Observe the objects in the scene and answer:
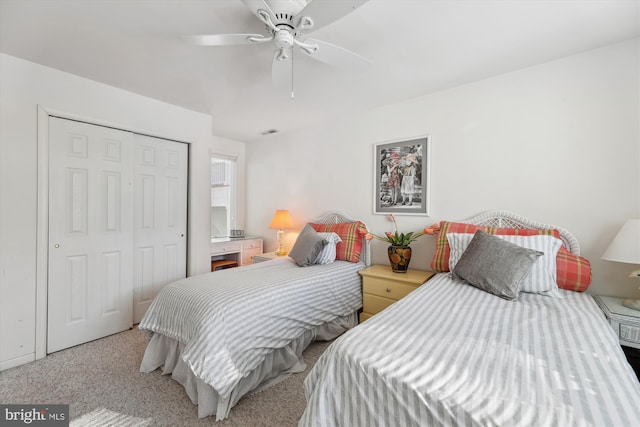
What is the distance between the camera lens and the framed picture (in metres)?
2.81

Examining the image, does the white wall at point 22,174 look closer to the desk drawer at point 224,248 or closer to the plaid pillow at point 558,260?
the desk drawer at point 224,248

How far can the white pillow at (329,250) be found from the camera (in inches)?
109

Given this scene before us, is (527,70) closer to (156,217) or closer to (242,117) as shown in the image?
(242,117)

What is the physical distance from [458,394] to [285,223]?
3171mm

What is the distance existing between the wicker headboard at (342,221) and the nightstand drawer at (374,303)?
44cm

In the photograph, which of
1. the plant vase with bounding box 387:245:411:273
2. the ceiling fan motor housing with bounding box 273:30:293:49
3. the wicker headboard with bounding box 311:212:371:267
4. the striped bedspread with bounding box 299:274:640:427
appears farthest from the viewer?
the wicker headboard with bounding box 311:212:371:267

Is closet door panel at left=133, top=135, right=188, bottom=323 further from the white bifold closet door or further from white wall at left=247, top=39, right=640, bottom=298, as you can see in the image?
white wall at left=247, top=39, right=640, bottom=298

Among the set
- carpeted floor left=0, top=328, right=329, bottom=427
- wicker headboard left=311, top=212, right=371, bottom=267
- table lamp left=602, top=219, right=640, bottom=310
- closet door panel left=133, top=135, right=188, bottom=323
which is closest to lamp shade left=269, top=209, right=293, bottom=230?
wicker headboard left=311, top=212, right=371, bottom=267

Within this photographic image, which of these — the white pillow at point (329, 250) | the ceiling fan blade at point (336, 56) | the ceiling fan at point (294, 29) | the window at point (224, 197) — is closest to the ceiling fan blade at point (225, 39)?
the ceiling fan at point (294, 29)

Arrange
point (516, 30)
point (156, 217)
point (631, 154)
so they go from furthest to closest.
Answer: point (156, 217), point (631, 154), point (516, 30)

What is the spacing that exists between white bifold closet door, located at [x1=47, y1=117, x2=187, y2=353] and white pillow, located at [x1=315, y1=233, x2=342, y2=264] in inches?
68.6

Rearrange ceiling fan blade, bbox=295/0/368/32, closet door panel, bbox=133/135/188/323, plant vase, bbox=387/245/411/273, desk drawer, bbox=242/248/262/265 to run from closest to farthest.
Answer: ceiling fan blade, bbox=295/0/368/32 → plant vase, bbox=387/245/411/273 → closet door panel, bbox=133/135/188/323 → desk drawer, bbox=242/248/262/265

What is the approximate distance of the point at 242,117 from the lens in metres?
3.41

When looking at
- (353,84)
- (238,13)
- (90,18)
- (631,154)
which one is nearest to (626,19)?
(631,154)
